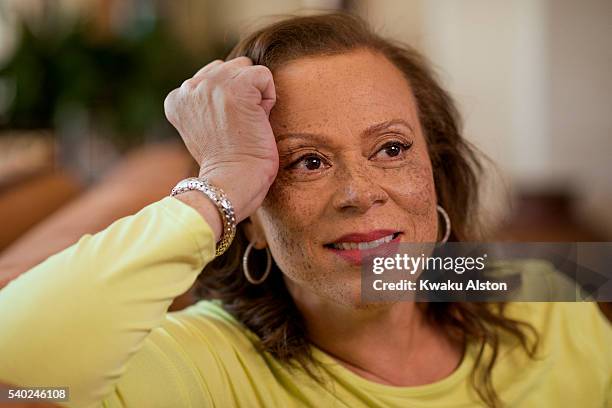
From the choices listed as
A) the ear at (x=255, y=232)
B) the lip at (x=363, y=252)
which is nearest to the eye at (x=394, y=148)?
the lip at (x=363, y=252)

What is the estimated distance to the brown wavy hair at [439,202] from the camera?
122cm

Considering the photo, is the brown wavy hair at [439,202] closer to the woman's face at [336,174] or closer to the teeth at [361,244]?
the woman's face at [336,174]

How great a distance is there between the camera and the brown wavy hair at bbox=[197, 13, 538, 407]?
122 centimetres

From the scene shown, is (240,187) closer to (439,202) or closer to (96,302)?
(96,302)

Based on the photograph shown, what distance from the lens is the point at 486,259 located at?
125 cm

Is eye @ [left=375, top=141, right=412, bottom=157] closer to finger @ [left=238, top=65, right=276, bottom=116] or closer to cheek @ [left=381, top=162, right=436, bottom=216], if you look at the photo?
cheek @ [left=381, top=162, right=436, bottom=216]

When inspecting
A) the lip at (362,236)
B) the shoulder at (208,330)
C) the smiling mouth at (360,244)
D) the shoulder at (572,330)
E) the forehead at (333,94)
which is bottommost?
the shoulder at (572,330)

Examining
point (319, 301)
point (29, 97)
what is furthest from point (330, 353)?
point (29, 97)

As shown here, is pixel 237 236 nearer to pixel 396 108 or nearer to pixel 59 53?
pixel 396 108

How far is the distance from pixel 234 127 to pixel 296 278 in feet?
0.90

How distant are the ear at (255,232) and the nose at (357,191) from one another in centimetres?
20

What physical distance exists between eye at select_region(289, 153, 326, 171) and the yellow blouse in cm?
25

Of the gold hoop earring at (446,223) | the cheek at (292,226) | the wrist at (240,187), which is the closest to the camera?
the wrist at (240,187)

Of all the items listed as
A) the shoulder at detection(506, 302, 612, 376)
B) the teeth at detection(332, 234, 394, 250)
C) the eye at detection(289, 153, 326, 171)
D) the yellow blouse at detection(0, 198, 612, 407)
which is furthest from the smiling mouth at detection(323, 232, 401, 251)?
the shoulder at detection(506, 302, 612, 376)
